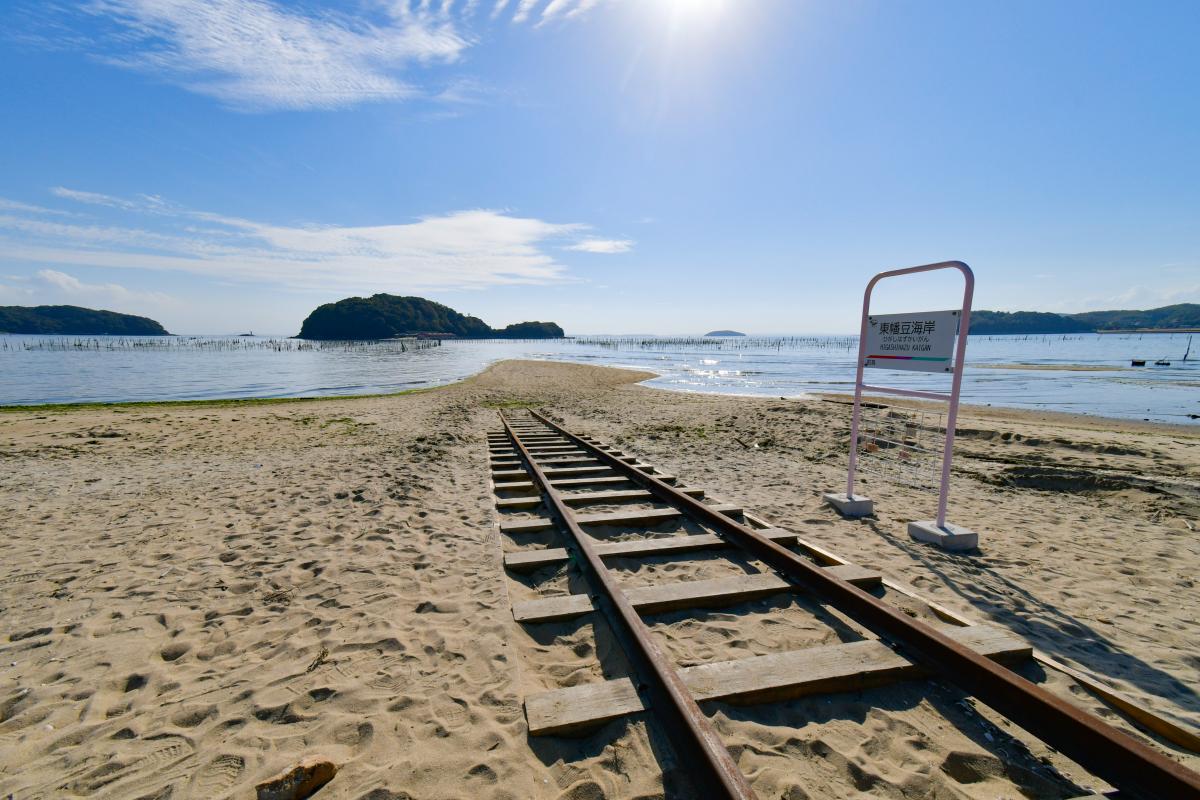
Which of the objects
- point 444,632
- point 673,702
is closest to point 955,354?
point 673,702

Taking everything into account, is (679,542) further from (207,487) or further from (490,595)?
(207,487)

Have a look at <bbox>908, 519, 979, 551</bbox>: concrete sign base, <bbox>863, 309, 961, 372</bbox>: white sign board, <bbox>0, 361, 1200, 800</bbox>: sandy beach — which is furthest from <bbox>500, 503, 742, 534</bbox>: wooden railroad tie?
<bbox>863, 309, 961, 372</bbox>: white sign board

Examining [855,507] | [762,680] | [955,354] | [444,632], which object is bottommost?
[444,632]

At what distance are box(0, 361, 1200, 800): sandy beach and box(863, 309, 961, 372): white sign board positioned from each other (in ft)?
6.63

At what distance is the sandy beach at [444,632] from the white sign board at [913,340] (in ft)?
6.63

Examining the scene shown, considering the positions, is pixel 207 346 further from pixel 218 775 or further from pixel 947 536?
pixel 947 536

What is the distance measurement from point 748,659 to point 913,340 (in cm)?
438

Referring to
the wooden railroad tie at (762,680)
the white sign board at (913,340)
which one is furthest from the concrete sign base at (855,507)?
the wooden railroad tie at (762,680)

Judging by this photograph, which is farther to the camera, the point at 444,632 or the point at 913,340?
the point at 913,340

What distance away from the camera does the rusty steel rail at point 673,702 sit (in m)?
2.09

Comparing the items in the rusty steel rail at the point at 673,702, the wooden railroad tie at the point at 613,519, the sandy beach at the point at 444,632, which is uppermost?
the rusty steel rail at the point at 673,702

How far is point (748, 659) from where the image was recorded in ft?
9.93

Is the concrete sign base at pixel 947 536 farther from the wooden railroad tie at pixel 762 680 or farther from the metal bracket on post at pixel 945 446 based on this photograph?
the wooden railroad tie at pixel 762 680

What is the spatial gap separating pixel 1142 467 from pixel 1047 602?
818cm
